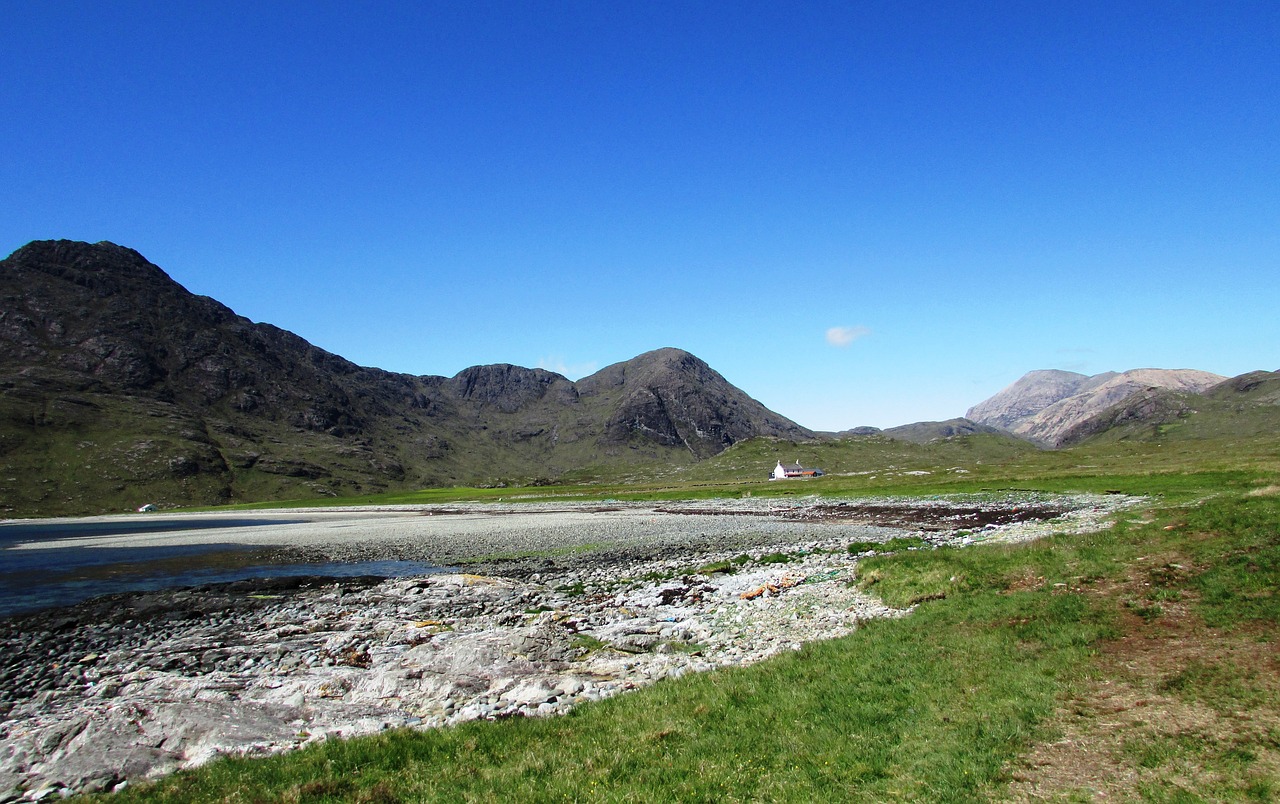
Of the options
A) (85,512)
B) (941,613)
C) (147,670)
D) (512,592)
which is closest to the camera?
(941,613)

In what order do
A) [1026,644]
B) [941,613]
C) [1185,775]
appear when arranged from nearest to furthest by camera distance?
[1185,775] → [1026,644] → [941,613]

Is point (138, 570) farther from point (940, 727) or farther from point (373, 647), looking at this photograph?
point (940, 727)

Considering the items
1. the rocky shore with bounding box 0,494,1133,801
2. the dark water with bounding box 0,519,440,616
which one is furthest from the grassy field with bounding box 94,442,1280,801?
the dark water with bounding box 0,519,440,616

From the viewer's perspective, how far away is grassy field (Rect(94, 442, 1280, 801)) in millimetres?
9266

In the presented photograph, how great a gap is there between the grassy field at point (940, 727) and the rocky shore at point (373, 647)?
2094 millimetres

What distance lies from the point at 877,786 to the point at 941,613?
36.0 feet

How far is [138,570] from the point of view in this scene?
48.9m

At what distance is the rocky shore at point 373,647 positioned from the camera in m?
13.4

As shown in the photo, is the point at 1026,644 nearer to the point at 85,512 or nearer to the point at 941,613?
the point at 941,613

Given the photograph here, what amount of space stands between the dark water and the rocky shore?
14.1 feet

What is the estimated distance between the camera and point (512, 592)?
31328 mm

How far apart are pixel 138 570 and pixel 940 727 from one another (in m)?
59.7

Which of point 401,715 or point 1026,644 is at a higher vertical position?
point 1026,644

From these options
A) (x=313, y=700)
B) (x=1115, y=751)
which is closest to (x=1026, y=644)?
(x=1115, y=751)
